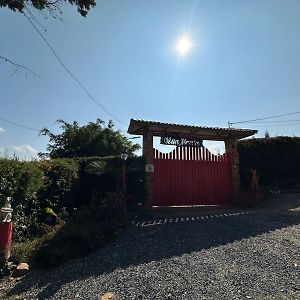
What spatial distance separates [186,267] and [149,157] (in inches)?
219

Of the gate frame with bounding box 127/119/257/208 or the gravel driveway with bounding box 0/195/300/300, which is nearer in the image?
the gravel driveway with bounding box 0/195/300/300

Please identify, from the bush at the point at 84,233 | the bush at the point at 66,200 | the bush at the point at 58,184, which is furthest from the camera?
the bush at the point at 58,184

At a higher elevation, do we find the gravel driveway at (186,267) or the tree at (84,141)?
the tree at (84,141)

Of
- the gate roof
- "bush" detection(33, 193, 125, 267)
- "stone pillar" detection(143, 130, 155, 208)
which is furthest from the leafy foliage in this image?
"bush" detection(33, 193, 125, 267)

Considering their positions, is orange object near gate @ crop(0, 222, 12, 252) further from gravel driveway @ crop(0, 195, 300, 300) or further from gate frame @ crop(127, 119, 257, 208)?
gate frame @ crop(127, 119, 257, 208)

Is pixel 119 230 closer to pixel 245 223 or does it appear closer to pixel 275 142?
pixel 245 223

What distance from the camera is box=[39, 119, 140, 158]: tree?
19.3 m

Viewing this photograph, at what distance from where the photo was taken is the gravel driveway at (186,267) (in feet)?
13.1

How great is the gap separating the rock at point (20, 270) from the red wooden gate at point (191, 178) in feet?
18.2

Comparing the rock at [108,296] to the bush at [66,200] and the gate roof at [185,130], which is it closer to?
the bush at [66,200]

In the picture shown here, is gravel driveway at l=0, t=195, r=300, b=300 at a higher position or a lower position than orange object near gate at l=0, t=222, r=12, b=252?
lower

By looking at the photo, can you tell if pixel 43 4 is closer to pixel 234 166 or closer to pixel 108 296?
pixel 108 296

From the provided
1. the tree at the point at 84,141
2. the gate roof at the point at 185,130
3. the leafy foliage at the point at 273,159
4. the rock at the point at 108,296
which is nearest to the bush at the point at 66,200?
the gate roof at the point at 185,130

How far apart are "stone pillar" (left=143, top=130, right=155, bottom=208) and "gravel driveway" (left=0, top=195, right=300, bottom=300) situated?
256cm
